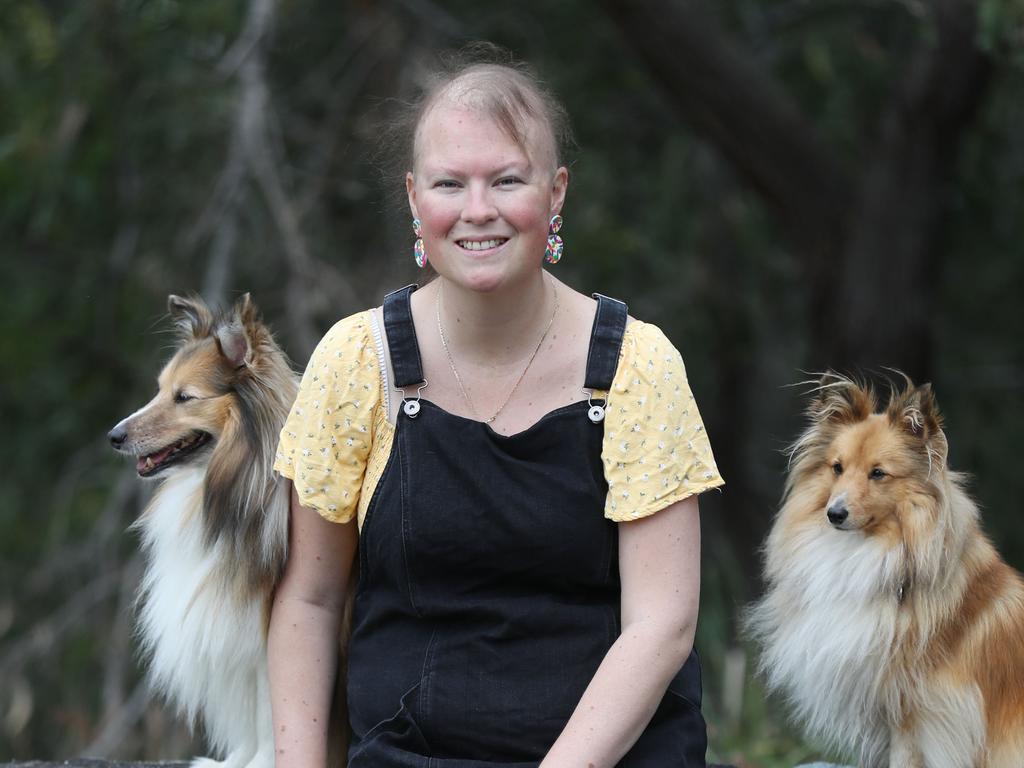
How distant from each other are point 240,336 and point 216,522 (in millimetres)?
456

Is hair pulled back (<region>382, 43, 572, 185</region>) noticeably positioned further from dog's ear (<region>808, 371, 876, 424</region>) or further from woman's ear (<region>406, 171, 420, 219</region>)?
dog's ear (<region>808, 371, 876, 424</region>)

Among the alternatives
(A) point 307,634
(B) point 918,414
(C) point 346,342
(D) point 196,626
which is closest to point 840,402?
(B) point 918,414

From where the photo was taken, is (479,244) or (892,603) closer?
(479,244)

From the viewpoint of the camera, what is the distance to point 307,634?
2693mm

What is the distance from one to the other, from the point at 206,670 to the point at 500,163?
1448 millimetres

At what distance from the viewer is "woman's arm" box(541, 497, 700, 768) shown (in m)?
2.42

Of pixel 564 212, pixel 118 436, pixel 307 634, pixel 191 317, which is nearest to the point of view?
pixel 307 634

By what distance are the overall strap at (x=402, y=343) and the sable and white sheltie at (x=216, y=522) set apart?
0.51 m

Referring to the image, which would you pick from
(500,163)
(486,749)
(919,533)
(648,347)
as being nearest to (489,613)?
(486,749)

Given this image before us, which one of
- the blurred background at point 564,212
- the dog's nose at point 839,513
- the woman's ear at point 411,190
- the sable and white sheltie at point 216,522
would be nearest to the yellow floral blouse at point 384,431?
the woman's ear at point 411,190

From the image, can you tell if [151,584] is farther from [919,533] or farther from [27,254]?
[27,254]

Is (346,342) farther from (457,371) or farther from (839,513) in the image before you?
(839,513)

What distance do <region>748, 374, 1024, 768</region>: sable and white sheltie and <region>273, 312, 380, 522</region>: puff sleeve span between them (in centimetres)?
122

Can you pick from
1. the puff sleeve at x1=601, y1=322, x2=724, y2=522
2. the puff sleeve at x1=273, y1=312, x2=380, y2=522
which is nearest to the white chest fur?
the puff sleeve at x1=273, y1=312, x2=380, y2=522
